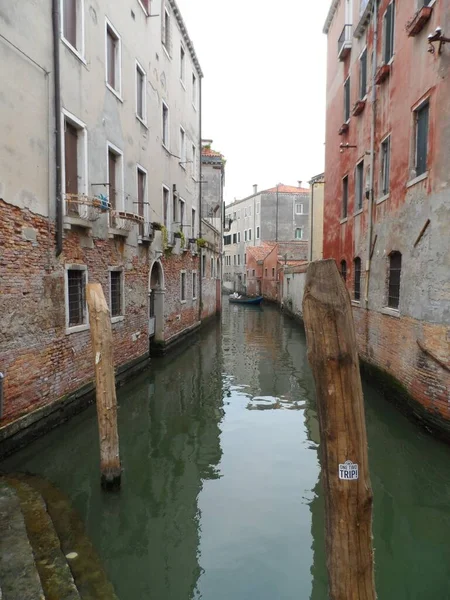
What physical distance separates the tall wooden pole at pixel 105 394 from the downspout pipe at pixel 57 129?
1937 mm

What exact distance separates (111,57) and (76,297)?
190 inches

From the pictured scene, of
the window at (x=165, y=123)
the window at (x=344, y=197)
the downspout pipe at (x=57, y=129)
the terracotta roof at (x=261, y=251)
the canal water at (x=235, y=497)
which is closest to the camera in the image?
the canal water at (x=235, y=497)

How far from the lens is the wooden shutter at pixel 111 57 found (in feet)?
26.6

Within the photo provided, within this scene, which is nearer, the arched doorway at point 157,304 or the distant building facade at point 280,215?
the arched doorway at point 157,304

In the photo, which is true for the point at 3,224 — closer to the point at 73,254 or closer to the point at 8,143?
the point at 8,143

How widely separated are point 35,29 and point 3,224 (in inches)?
103

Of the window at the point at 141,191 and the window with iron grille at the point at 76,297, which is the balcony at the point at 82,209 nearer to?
the window with iron grille at the point at 76,297

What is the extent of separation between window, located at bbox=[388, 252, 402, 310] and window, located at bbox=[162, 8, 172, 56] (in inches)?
334

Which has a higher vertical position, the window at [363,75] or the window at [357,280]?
the window at [363,75]

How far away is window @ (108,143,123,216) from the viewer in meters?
8.43

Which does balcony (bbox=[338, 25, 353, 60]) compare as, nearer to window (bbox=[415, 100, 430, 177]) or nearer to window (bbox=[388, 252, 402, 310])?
window (bbox=[415, 100, 430, 177])

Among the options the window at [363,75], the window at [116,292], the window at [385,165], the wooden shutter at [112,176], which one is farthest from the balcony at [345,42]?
the window at [116,292]

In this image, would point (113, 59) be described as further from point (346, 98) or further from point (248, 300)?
point (248, 300)

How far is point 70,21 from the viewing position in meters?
6.65
